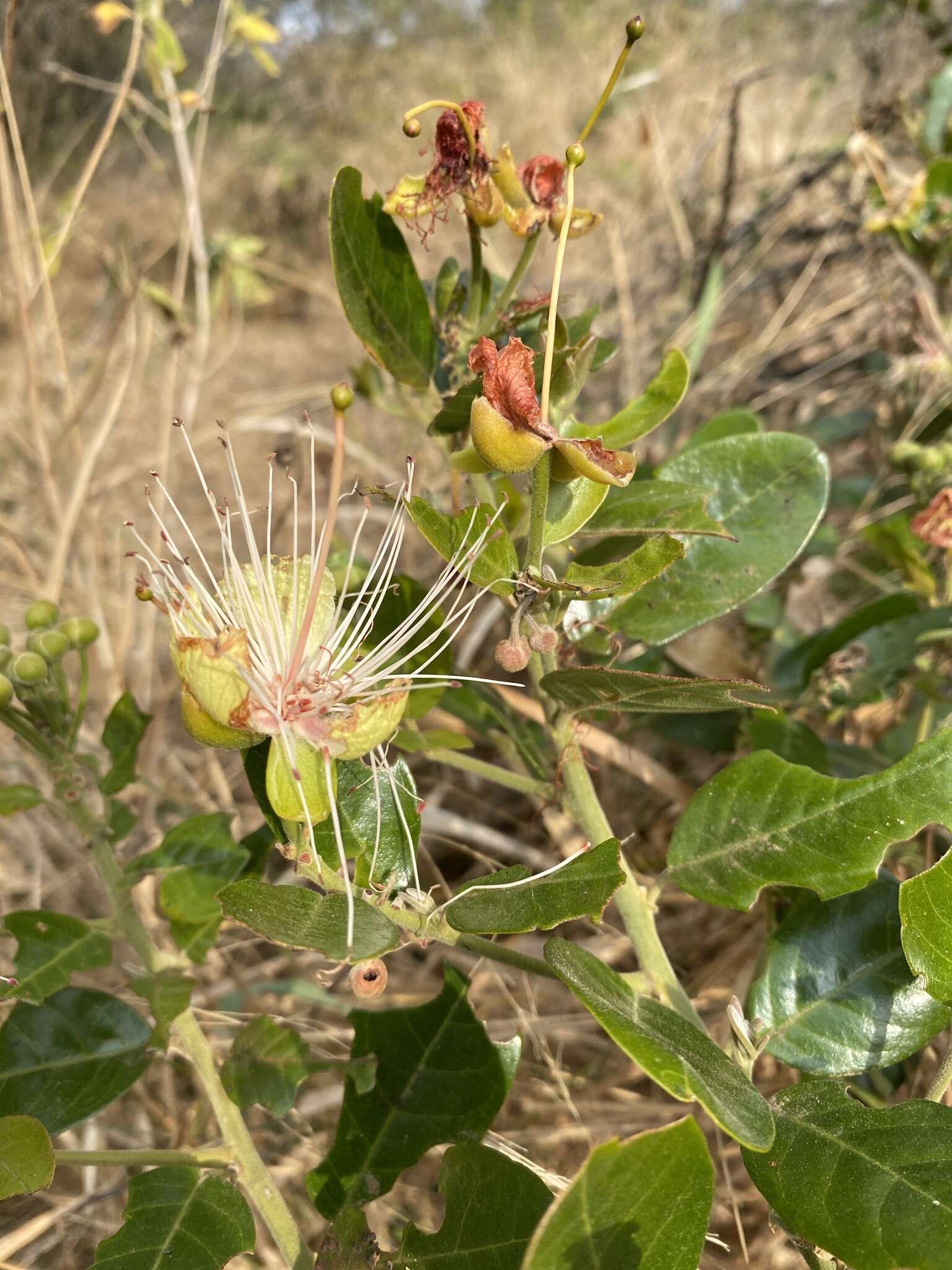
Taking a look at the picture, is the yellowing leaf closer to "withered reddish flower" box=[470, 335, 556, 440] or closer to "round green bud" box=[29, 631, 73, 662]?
"round green bud" box=[29, 631, 73, 662]

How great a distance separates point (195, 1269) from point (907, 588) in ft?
3.82

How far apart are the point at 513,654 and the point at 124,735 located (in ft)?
1.94

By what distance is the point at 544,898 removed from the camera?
2.34ft

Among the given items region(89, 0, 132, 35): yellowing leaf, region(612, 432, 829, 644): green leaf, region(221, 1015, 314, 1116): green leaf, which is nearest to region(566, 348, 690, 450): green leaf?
region(612, 432, 829, 644): green leaf

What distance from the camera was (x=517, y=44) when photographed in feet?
23.8

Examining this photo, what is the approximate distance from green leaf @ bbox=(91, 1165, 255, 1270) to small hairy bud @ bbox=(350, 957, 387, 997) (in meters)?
0.32

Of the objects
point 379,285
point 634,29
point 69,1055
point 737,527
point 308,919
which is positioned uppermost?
point 634,29

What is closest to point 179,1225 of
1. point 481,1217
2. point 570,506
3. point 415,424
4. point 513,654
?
point 481,1217

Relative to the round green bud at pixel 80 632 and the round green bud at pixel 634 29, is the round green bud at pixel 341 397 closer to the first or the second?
the round green bud at pixel 634 29

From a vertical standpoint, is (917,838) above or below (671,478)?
below

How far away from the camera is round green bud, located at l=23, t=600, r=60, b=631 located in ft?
3.72

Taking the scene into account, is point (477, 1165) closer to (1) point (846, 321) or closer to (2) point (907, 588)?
(2) point (907, 588)

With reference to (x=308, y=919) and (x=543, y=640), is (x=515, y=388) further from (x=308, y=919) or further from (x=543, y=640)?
(x=308, y=919)

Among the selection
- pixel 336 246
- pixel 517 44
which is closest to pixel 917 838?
pixel 336 246
